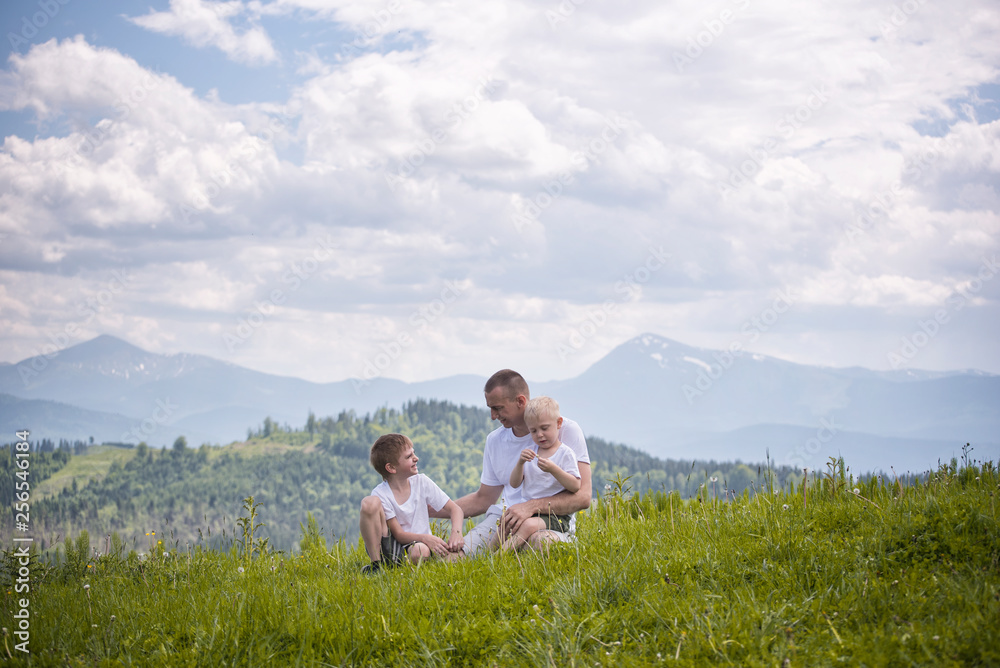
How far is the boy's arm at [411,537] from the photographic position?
666 centimetres

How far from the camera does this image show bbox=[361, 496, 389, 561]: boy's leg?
655cm

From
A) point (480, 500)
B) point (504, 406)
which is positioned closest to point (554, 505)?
point (504, 406)

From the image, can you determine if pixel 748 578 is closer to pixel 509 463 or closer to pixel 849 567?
pixel 849 567

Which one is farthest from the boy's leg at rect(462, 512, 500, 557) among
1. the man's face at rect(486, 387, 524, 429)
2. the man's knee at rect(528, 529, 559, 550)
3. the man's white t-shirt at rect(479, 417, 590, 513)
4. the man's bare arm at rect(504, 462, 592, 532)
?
the man's face at rect(486, 387, 524, 429)

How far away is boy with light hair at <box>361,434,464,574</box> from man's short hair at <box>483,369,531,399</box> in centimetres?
110

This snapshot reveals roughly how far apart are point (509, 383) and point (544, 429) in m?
0.84

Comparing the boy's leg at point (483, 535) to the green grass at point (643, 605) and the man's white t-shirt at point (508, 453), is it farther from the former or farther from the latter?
the green grass at point (643, 605)

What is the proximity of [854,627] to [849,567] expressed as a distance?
777 millimetres

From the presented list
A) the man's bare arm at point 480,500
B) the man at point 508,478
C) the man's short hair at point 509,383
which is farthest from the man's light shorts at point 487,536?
the man's short hair at point 509,383

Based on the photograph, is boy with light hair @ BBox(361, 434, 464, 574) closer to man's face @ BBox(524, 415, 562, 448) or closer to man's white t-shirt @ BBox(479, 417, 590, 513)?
man's white t-shirt @ BBox(479, 417, 590, 513)

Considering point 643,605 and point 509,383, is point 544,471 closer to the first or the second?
point 509,383

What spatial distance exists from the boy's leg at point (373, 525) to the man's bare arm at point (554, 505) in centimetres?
122

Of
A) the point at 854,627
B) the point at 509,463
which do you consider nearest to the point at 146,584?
the point at 509,463

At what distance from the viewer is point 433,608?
4867mm
